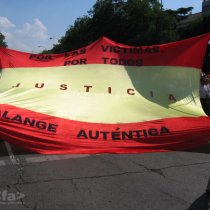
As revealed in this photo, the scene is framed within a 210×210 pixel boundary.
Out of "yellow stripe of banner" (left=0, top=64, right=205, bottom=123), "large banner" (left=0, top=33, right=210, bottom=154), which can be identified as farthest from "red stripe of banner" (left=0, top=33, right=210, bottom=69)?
"yellow stripe of banner" (left=0, top=64, right=205, bottom=123)

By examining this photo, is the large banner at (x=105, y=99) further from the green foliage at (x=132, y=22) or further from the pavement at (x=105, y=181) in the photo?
the green foliage at (x=132, y=22)

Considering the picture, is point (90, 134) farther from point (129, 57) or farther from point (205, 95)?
point (205, 95)

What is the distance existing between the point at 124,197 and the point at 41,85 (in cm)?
410

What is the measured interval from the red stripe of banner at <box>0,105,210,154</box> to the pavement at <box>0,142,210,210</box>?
1.14 feet

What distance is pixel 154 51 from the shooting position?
10.0m

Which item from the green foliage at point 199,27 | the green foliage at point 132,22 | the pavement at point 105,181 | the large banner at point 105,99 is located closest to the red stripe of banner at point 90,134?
the large banner at point 105,99

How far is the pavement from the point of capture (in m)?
5.55

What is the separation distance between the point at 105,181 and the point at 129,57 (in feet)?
13.6

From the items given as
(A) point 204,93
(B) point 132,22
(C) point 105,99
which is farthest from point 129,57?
(B) point 132,22

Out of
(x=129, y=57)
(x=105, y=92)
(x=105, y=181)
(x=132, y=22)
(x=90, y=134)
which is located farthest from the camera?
(x=132, y=22)

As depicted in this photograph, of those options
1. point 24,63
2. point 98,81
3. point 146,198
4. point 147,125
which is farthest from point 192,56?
point 146,198

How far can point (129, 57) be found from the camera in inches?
395

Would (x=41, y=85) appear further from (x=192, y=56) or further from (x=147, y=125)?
(x=192, y=56)

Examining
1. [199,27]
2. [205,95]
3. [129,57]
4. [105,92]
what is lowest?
[205,95]
